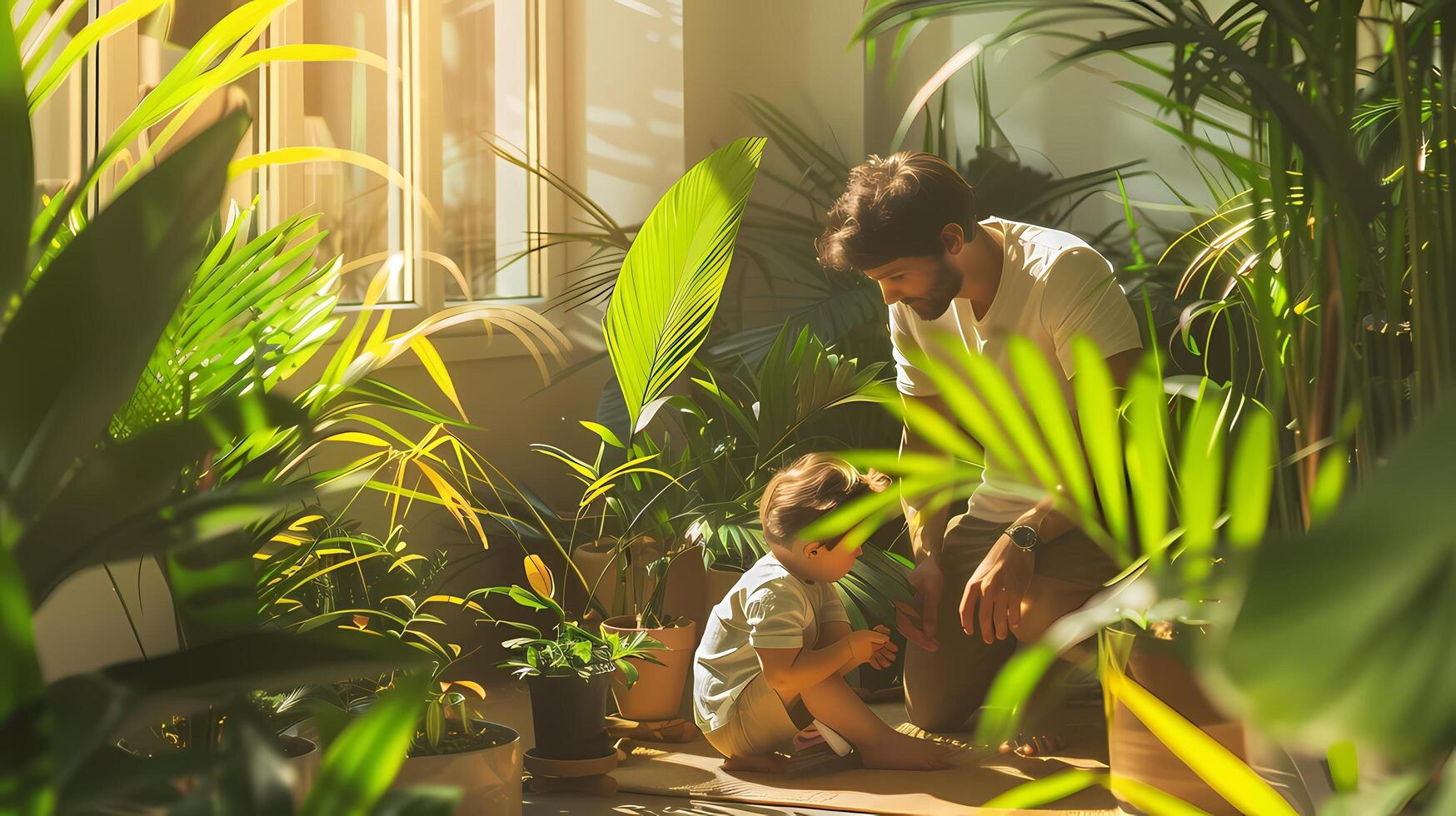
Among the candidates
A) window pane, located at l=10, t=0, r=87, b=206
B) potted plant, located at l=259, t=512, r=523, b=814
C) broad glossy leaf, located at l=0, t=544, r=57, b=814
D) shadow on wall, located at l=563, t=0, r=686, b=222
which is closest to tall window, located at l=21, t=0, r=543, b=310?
window pane, located at l=10, t=0, r=87, b=206

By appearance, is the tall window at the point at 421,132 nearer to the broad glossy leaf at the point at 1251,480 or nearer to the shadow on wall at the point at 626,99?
the shadow on wall at the point at 626,99

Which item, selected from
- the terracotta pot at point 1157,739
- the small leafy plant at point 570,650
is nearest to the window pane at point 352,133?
the small leafy plant at point 570,650

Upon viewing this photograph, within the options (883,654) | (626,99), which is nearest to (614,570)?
(883,654)

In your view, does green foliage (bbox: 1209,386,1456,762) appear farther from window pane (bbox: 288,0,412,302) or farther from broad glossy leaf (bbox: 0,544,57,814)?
window pane (bbox: 288,0,412,302)

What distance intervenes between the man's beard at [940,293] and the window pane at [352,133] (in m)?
1.39

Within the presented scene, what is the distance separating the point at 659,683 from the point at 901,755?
0.52 m

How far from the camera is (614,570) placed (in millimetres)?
2725

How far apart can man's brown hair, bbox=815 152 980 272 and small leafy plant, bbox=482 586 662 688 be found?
77cm

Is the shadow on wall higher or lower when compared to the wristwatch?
higher

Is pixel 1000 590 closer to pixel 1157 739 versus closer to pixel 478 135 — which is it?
pixel 1157 739

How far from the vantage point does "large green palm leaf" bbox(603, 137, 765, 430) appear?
86.9 inches

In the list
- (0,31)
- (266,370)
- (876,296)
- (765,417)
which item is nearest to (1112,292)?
(765,417)

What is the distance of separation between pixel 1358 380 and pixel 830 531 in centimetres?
39

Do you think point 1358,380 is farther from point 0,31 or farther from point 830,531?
point 0,31
